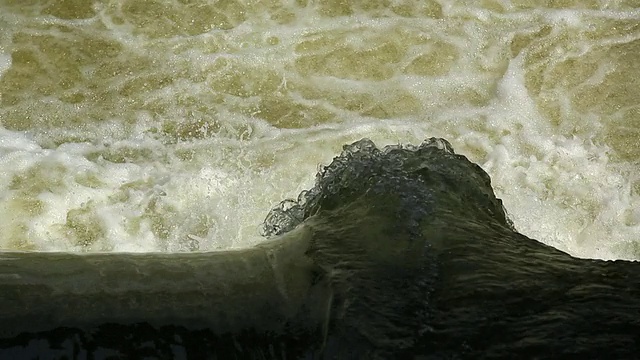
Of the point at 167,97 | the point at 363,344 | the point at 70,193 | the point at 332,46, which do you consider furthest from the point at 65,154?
the point at 363,344

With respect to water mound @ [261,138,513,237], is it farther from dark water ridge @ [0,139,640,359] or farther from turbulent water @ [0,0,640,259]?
turbulent water @ [0,0,640,259]

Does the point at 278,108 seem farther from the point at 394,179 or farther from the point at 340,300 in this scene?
the point at 340,300

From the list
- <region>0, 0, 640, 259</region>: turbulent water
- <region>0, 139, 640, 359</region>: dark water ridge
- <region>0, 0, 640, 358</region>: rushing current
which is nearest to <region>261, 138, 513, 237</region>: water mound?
<region>0, 0, 640, 358</region>: rushing current

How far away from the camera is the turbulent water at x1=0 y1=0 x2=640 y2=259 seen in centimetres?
359

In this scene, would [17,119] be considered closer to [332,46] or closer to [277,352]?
[332,46]

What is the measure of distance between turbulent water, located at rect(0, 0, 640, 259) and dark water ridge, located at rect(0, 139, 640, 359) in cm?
144

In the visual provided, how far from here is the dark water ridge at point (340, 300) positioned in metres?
→ 1.75

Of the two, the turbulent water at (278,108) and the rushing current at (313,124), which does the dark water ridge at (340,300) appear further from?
the turbulent water at (278,108)

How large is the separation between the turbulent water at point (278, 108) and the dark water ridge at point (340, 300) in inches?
56.7

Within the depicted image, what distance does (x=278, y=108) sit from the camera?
13.1ft

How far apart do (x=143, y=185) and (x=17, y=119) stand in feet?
2.56

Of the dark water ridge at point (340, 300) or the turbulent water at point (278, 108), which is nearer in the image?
the dark water ridge at point (340, 300)

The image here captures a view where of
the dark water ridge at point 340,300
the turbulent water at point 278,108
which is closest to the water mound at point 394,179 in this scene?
the dark water ridge at point 340,300

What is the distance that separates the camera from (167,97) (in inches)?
156
